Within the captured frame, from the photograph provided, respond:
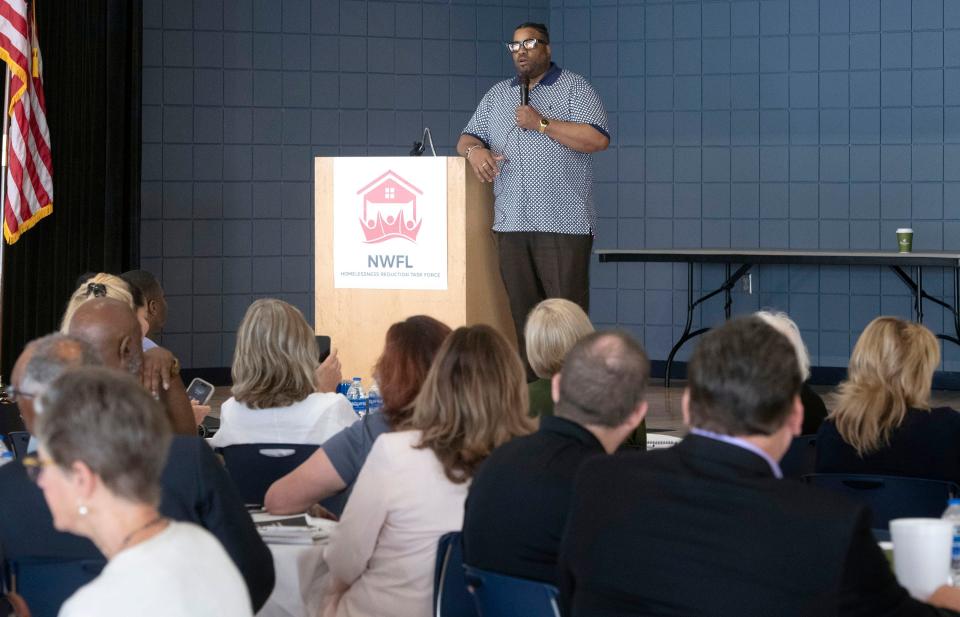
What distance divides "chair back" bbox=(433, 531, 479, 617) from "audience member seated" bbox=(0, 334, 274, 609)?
0.35 metres

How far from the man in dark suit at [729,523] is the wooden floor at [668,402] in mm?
4839

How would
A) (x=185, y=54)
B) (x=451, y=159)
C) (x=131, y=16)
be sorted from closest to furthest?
(x=451, y=159)
(x=131, y=16)
(x=185, y=54)

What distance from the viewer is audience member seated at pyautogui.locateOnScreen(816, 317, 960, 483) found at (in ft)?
11.3

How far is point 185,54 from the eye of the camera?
909cm

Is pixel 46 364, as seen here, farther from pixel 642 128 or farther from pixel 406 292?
pixel 642 128

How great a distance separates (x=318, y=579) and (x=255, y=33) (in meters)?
7.08

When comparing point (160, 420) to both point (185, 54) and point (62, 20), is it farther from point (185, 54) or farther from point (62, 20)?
point (185, 54)

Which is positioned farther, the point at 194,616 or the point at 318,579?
the point at 318,579

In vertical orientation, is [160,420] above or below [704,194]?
below

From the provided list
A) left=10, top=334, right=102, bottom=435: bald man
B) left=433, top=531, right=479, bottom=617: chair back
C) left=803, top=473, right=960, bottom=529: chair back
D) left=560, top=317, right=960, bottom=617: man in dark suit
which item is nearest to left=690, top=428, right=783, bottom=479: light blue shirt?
left=560, top=317, right=960, bottom=617: man in dark suit

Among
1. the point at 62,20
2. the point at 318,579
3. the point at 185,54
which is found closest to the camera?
the point at 318,579

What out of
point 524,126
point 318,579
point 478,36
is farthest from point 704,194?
point 318,579

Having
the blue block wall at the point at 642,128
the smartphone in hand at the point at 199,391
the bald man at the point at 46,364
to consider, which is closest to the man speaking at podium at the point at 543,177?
the smartphone in hand at the point at 199,391

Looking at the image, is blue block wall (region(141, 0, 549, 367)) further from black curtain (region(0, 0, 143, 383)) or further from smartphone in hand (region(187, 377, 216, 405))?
smartphone in hand (region(187, 377, 216, 405))
